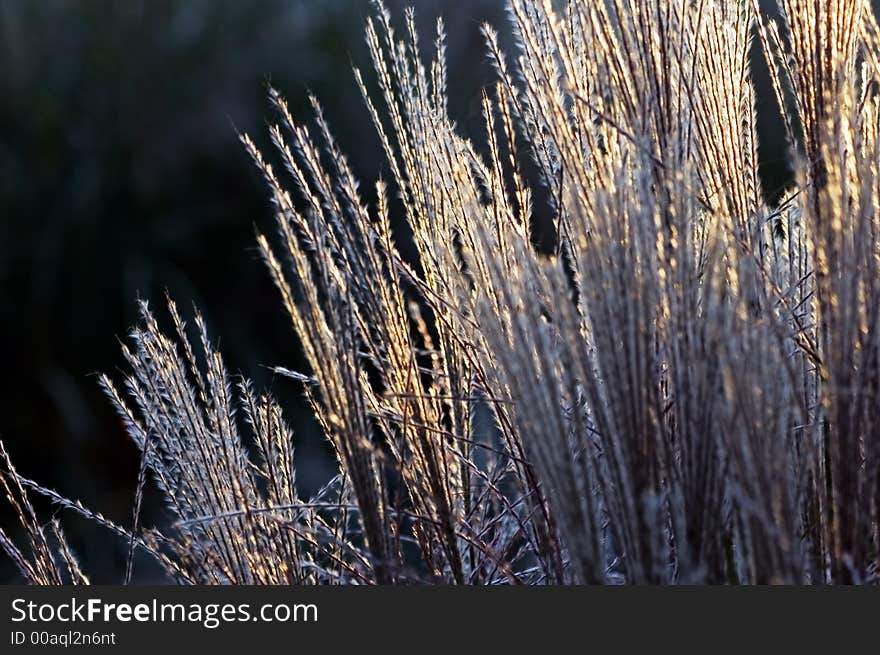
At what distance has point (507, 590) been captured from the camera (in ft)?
4.38

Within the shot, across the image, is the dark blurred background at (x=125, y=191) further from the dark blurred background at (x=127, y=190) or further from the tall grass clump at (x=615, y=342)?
the tall grass clump at (x=615, y=342)

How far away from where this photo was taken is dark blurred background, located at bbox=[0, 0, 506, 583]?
18.4ft

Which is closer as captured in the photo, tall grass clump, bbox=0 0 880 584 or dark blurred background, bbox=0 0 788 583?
tall grass clump, bbox=0 0 880 584

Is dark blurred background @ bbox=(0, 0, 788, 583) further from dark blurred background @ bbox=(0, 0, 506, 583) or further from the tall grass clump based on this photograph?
the tall grass clump

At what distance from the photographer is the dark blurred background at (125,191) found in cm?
562

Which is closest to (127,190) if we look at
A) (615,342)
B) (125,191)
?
(125,191)

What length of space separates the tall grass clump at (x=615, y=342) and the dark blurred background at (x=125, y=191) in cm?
374

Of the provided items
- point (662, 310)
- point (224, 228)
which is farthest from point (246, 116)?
point (662, 310)

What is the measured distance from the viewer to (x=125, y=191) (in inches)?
237

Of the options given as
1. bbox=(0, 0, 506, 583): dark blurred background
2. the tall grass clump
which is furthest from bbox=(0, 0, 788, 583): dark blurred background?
the tall grass clump

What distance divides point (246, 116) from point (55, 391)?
5.94 ft

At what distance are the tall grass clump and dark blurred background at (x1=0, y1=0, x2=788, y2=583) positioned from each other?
3674 millimetres

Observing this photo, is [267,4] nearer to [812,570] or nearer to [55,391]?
[55,391]

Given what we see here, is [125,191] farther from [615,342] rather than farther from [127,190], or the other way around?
[615,342]
